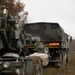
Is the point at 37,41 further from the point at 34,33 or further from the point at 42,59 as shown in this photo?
the point at 34,33

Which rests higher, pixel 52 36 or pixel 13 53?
pixel 52 36

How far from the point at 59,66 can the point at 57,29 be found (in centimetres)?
202

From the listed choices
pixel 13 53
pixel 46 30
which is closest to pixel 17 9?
pixel 46 30

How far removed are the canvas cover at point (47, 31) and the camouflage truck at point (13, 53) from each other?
6075 millimetres

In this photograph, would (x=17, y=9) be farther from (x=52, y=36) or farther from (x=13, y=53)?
(x=13, y=53)

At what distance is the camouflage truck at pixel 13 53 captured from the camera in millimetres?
8297

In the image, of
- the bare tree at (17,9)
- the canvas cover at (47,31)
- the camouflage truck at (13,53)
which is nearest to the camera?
the camouflage truck at (13,53)

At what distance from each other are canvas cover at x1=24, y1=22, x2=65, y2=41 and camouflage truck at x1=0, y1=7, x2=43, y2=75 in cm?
608

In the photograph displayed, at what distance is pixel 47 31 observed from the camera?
18172mm

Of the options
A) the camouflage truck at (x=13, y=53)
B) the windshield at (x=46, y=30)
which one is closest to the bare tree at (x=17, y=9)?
the windshield at (x=46, y=30)

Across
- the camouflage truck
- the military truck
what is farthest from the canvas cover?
the camouflage truck

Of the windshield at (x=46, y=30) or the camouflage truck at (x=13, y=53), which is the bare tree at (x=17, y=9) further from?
the camouflage truck at (x=13, y=53)

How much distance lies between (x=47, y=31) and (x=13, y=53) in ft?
28.9

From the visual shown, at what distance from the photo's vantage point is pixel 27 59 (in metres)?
8.83
